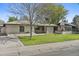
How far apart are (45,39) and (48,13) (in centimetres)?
99

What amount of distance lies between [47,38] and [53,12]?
1.01 metres

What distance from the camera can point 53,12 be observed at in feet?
23.6

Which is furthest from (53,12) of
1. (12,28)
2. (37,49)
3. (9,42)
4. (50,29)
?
(12,28)

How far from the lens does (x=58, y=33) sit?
303 inches

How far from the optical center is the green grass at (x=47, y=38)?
710 centimetres

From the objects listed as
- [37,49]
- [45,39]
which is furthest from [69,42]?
[37,49]

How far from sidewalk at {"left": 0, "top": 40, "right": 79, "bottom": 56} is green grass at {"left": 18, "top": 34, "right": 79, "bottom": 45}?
0.65 feet

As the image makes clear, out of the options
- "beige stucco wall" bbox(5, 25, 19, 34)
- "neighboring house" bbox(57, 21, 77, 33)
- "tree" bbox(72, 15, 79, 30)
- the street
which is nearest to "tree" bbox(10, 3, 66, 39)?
"neighboring house" bbox(57, 21, 77, 33)

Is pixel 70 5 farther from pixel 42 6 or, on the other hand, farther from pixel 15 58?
pixel 15 58

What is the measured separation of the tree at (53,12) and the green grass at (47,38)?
2.07 feet

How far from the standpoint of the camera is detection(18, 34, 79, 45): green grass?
710 cm

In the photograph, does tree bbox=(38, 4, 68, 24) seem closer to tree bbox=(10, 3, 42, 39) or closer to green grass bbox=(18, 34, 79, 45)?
tree bbox=(10, 3, 42, 39)

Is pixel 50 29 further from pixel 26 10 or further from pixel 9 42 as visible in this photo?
pixel 9 42

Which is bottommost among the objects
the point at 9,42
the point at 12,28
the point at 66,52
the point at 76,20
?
the point at 66,52
